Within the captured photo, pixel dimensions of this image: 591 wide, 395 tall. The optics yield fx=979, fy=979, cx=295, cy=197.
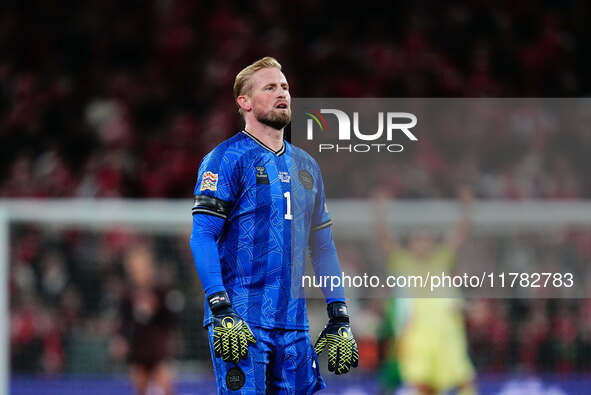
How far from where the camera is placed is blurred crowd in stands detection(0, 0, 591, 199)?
12.5 metres

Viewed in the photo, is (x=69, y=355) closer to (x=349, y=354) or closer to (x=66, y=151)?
(x=66, y=151)

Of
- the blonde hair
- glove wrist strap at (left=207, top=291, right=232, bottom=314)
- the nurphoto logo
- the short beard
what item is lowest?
glove wrist strap at (left=207, top=291, right=232, bottom=314)

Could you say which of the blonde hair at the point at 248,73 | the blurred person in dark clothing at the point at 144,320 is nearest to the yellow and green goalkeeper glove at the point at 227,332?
the blonde hair at the point at 248,73

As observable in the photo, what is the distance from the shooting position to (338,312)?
4.23 meters

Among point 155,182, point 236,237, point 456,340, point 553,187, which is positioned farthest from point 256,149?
point 155,182

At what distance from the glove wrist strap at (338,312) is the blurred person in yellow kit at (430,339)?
3.25 metres

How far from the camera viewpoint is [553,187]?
8.51m

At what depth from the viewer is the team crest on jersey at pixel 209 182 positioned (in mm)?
3979

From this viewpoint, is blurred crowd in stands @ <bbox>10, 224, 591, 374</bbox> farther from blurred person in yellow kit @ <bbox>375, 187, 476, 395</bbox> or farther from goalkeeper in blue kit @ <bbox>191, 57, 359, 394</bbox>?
goalkeeper in blue kit @ <bbox>191, 57, 359, 394</bbox>

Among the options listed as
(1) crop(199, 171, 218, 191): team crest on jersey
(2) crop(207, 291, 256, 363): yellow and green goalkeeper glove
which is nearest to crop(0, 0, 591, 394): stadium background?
(1) crop(199, 171, 218, 191): team crest on jersey

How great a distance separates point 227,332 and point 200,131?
9.30 m

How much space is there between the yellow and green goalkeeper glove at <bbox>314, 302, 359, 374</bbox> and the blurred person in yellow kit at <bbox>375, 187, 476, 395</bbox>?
327cm

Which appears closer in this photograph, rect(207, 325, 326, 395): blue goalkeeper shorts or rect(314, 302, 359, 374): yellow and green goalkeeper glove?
rect(207, 325, 326, 395): blue goalkeeper shorts

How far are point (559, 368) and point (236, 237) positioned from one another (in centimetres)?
539
